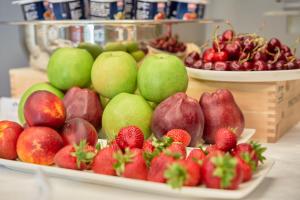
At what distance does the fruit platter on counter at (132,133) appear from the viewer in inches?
24.1

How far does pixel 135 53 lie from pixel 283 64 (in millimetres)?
398

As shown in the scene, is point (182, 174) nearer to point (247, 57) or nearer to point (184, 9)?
point (247, 57)

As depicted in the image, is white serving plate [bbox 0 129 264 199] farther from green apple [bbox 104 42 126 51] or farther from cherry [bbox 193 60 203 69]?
green apple [bbox 104 42 126 51]

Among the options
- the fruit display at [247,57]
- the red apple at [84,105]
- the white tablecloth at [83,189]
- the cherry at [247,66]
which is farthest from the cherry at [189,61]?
the white tablecloth at [83,189]

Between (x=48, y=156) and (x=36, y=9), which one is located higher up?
(x=36, y=9)

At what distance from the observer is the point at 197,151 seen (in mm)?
677

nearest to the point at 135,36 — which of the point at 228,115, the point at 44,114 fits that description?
the point at 228,115

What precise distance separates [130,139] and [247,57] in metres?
0.38

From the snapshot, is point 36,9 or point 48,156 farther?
point 36,9

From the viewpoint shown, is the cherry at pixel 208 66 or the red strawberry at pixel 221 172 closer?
the red strawberry at pixel 221 172

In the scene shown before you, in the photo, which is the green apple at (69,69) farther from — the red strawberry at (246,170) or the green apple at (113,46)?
the red strawberry at (246,170)

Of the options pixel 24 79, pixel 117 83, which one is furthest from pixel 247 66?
pixel 24 79

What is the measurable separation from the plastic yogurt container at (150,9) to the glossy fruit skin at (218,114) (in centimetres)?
46

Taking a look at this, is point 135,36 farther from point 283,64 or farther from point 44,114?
point 44,114
